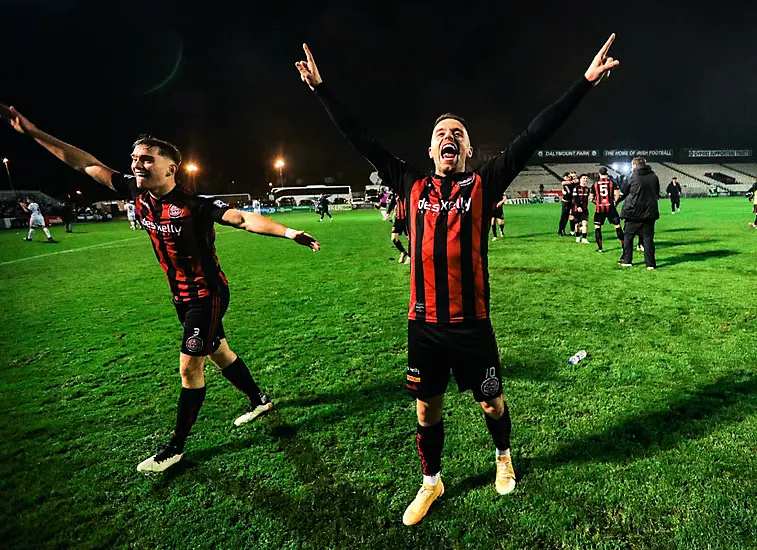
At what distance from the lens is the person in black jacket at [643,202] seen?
32.7 feet

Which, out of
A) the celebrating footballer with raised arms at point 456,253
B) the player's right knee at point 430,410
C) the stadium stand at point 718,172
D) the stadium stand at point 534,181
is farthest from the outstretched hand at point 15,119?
the stadium stand at point 718,172

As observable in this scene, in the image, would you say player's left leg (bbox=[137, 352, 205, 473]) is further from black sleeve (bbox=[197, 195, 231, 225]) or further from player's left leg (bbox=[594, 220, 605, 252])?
player's left leg (bbox=[594, 220, 605, 252])

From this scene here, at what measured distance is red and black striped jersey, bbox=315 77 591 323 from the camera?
278cm

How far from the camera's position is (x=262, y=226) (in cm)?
337

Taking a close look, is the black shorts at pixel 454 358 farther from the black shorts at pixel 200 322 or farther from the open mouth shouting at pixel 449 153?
the black shorts at pixel 200 322

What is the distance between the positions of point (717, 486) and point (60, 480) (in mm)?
4704

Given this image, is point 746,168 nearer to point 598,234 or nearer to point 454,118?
point 598,234

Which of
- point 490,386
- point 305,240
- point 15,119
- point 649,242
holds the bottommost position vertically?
point 649,242

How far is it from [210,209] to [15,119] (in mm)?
2063

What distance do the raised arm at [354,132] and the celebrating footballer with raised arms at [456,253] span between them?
0.78ft

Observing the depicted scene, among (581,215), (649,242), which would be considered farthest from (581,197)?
(649,242)

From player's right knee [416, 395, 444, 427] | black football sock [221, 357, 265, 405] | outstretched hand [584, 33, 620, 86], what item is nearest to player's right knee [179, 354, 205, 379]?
black football sock [221, 357, 265, 405]

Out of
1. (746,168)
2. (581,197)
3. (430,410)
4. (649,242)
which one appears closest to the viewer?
(430,410)

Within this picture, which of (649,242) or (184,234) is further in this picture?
(649,242)
